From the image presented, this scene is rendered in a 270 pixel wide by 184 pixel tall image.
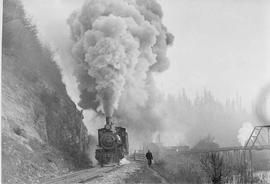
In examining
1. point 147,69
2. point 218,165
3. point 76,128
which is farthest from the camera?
point 76,128

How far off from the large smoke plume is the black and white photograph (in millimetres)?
44

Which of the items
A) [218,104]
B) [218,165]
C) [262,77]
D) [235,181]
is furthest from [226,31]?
[235,181]

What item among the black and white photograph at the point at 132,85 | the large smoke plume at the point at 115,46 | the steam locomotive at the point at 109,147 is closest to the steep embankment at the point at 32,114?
the black and white photograph at the point at 132,85

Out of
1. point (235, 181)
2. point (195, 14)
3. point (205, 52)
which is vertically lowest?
point (235, 181)

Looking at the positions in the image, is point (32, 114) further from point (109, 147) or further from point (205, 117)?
point (205, 117)

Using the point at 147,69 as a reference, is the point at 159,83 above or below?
below

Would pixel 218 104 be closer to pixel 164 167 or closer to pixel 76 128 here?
pixel 164 167

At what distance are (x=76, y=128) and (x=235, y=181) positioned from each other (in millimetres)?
7658

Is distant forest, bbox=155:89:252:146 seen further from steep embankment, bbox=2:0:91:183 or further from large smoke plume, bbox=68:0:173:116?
steep embankment, bbox=2:0:91:183

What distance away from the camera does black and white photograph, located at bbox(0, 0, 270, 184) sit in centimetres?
1154

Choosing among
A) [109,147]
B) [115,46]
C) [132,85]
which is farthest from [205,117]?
[132,85]

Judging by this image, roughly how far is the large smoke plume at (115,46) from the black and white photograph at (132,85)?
4 centimetres

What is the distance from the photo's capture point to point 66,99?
17906 mm

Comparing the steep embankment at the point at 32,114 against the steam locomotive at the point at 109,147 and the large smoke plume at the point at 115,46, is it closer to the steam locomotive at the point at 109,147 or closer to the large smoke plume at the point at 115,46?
the steam locomotive at the point at 109,147
